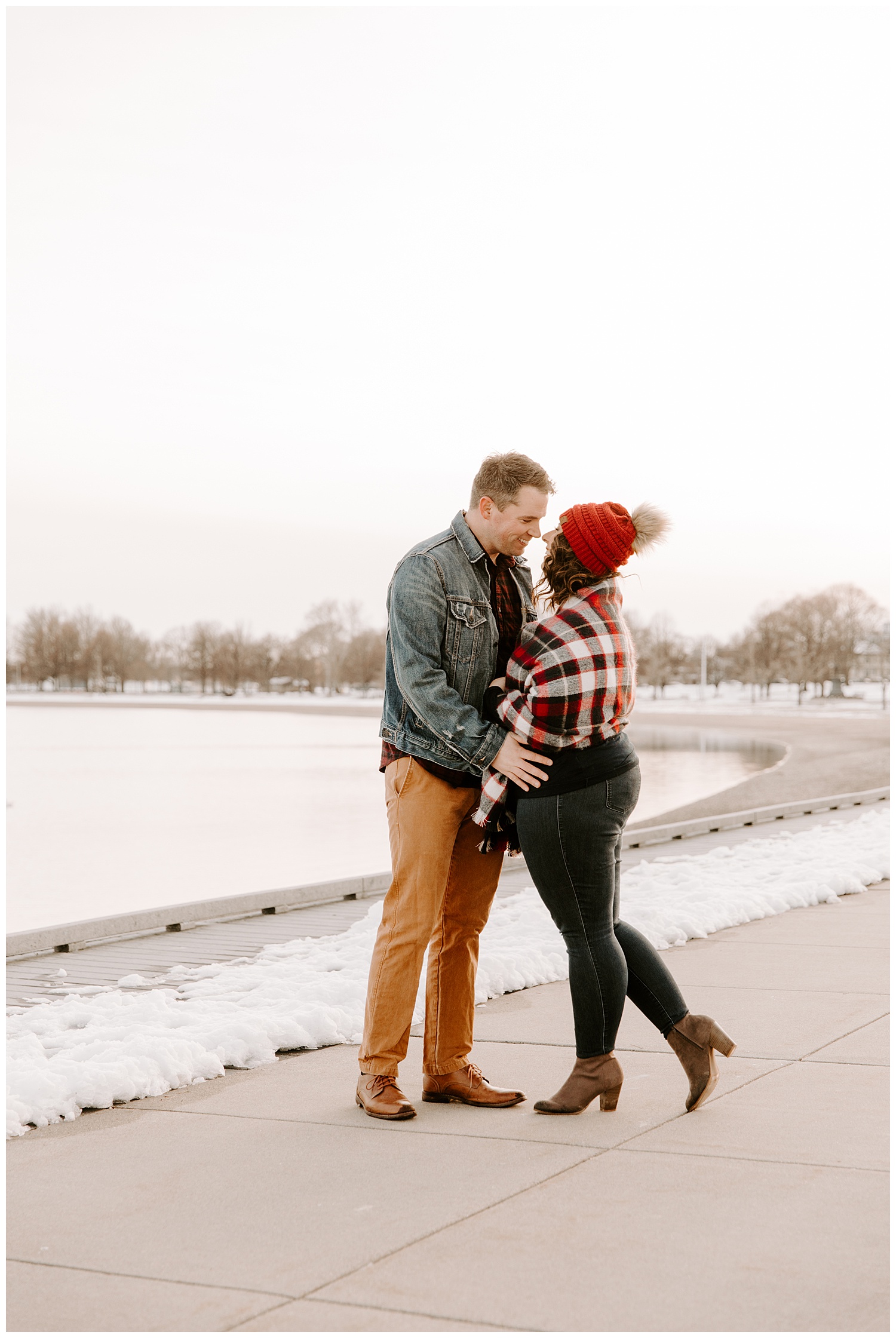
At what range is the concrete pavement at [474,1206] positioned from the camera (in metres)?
2.80

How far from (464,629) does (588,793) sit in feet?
2.17

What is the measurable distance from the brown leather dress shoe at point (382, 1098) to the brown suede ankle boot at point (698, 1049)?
0.83 metres

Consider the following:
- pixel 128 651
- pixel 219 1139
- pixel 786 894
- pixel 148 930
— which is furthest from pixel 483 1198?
pixel 128 651

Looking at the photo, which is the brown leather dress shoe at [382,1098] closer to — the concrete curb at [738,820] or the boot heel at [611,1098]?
the boot heel at [611,1098]

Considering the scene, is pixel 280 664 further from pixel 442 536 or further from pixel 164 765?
pixel 442 536

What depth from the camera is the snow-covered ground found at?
455cm

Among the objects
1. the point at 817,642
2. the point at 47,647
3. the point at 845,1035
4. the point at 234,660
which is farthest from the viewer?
the point at 234,660

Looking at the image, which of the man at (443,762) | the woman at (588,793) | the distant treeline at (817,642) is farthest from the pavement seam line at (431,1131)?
the distant treeline at (817,642)

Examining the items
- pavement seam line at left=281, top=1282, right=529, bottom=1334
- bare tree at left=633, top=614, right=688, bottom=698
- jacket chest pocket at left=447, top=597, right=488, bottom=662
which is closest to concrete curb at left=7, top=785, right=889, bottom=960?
jacket chest pocket at left=447, top=597, right=488, bottom=662

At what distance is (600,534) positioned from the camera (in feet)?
13.6

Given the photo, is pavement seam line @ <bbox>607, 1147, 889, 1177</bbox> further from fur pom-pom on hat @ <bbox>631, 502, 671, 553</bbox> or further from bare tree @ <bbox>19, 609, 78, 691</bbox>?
bare tree @ <bbox>19, 609, 78, 691</bbox>

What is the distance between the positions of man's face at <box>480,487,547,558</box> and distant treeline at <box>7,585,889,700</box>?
139664 mm

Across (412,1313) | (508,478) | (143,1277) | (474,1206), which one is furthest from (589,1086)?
(508,478)

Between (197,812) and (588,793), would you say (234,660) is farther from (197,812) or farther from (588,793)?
(588,793)
